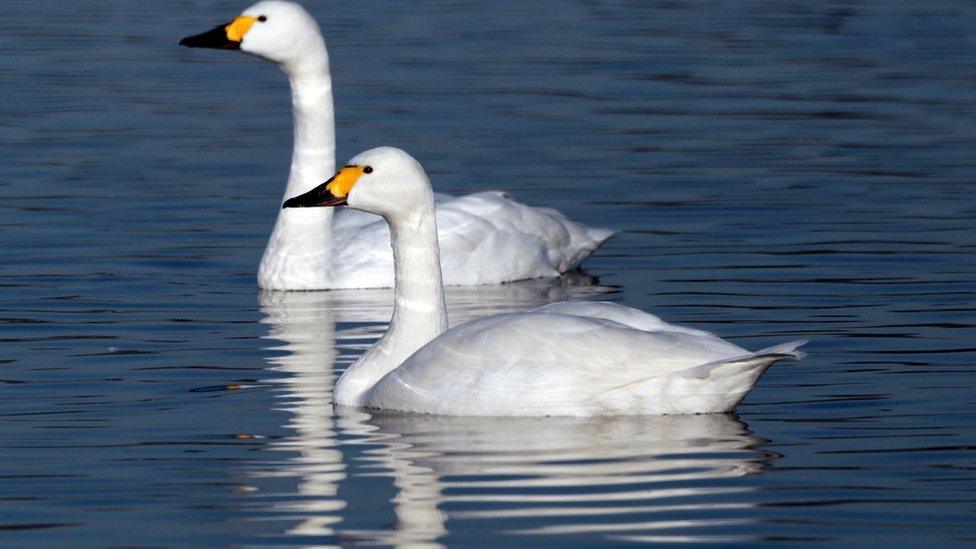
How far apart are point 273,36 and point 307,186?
3.13 ft

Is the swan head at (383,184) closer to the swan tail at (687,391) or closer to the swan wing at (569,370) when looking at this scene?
the swan wing at (569,370)

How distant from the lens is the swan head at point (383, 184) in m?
9.96

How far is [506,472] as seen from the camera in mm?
8484

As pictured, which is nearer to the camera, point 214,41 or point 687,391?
point 687,391

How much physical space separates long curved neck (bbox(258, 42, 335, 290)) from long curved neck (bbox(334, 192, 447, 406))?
371 centimetres

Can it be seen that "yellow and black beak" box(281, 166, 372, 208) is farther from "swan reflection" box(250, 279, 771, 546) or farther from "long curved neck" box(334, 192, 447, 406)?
"swan reflection" box(250, 279, 771, 546)

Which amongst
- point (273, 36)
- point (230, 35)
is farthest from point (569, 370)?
point (230, 35)

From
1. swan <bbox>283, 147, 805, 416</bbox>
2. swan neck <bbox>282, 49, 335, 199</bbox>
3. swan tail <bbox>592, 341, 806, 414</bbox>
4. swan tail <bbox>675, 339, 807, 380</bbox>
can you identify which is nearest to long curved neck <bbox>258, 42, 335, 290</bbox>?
swan neck <bbox>282, 49, 335, 199</bbox>

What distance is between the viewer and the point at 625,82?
23234mm

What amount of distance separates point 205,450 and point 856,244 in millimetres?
6605

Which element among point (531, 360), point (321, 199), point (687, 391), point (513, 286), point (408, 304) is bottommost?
point (513, 286)

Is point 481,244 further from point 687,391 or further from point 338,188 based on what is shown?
point 687,391

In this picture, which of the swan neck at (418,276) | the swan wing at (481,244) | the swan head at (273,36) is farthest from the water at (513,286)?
the swan head at (273,36)

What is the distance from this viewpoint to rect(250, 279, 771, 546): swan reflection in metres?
7.70
